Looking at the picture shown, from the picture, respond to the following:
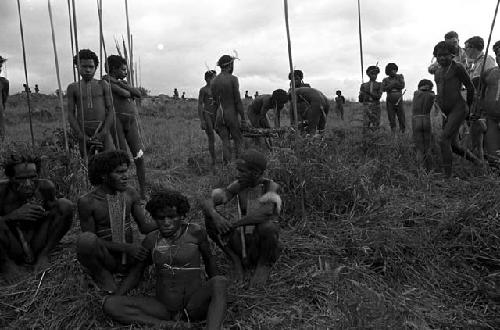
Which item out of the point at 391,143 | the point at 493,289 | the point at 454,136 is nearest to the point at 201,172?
the point at 391,143

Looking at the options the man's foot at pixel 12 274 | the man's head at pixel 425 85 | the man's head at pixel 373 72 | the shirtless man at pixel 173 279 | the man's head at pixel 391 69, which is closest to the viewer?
the shirtless man at pixel 173 279

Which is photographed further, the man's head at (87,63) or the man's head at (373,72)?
the man's head at (373,72)

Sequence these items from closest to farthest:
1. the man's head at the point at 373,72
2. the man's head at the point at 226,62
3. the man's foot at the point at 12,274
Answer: the man's foot at the point at 12,274 < the man's head at the point at 226,62 < the man's head at the point at 373,72

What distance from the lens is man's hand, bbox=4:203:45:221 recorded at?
3.14 m

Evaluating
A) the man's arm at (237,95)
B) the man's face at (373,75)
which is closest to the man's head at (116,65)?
the man's arm at (237,95)

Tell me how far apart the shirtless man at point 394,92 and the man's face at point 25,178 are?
Result: 653cm

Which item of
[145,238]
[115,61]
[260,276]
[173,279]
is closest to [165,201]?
[145,238]

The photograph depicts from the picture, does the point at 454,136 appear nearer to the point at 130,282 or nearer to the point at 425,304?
the point at 425,304

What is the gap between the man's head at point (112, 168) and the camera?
2949 millimetres

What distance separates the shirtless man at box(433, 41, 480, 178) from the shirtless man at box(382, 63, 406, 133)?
3.18 metres

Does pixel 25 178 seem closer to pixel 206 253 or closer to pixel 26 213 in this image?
pixel 26 213

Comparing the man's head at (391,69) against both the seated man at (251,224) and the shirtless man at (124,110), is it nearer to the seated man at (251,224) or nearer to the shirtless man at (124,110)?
the shirtless man at (124,110)

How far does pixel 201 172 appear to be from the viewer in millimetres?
6531

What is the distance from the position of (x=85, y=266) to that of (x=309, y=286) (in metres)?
1.42
